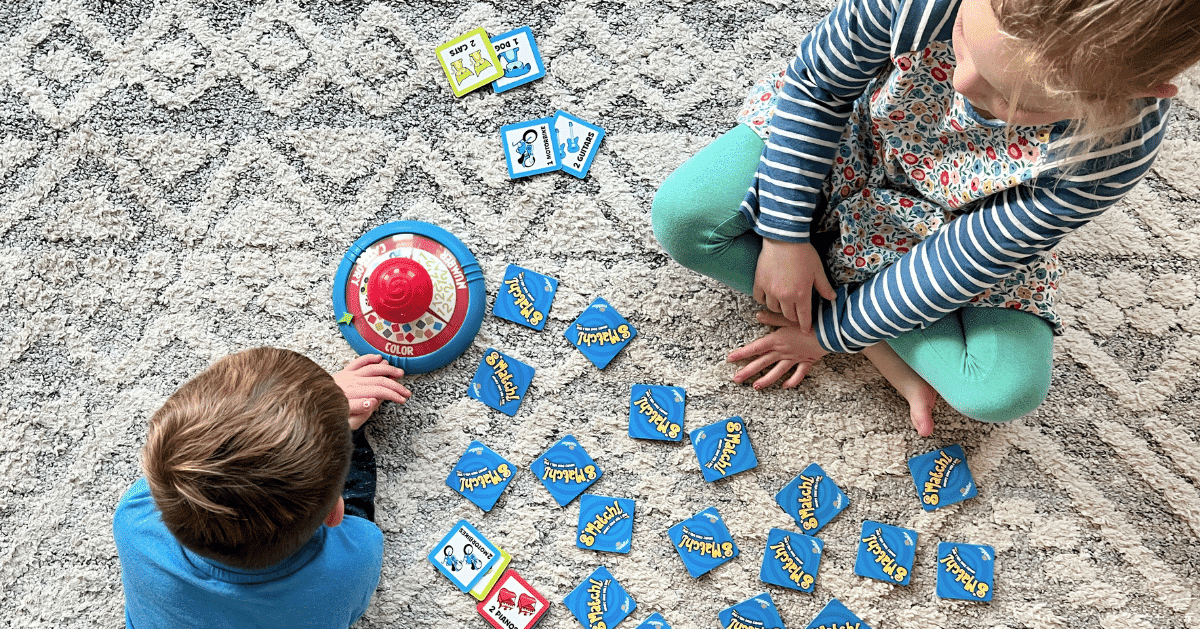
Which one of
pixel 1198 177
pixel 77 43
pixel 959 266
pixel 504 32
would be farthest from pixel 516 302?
pixel 1198 177

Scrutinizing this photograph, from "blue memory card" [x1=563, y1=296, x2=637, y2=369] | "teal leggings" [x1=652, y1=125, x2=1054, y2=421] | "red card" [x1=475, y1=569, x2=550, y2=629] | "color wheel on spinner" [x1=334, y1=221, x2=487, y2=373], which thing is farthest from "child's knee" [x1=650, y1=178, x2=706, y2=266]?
"red card" [x1=475, y1=569, x2=550, y2=629]

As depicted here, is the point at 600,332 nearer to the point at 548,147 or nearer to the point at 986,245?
the point at 548,147

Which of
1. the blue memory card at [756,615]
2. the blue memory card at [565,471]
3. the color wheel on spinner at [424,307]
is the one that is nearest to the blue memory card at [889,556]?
the blue memory card at [756,615]

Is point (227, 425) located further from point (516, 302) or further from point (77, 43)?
point (77, 43)

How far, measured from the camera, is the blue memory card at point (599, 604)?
3.33 feet

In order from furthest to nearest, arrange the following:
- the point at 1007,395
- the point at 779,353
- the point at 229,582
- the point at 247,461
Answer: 1. the point at 779,353
2. the point at 1007,395
3. the point at 229,582
4. the point at 247,461

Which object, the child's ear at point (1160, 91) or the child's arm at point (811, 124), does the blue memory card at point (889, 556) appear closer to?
the child's arm at point (811, 124)

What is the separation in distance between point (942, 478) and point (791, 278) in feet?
1.12

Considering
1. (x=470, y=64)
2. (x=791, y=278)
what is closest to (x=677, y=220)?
(x=791, y=278)

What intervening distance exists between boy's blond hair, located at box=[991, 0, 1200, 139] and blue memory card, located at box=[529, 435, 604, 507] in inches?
25.8

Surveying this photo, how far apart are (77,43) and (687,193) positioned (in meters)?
0.82

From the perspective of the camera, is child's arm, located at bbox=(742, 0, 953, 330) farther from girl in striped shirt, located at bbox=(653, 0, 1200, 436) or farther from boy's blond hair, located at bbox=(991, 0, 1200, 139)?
boy's blond hair, located at bbox=(991, 0, 1200, 139)

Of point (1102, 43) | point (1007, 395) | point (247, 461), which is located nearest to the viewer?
point (1102, 43)

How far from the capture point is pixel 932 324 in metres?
0.93
